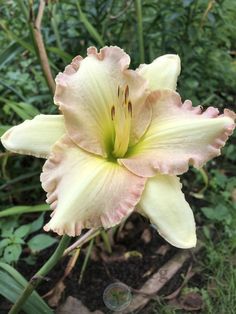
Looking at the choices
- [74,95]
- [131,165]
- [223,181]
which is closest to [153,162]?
[131,165]

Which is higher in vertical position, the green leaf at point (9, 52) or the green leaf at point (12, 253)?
the green leaf at point (9, 52)

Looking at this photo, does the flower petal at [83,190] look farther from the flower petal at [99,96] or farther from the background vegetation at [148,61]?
the background vegetation at [148,61]

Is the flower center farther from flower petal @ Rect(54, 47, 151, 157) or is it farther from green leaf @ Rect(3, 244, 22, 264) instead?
green leaf @ Rect(3, 244, 22, 264)

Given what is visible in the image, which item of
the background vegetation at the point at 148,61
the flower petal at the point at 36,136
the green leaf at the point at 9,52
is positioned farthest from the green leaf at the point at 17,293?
the green leaf at the point at 9,52

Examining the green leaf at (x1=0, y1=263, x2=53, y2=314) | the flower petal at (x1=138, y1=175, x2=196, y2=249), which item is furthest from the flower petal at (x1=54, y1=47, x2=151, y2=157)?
the green leaf at (x1=0, y1=263, x2=53, y2=314)

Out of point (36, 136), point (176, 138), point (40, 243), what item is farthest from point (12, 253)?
point (176, 138)

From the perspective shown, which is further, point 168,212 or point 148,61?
point 148,61

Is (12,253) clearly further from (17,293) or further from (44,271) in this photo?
(44,271)
